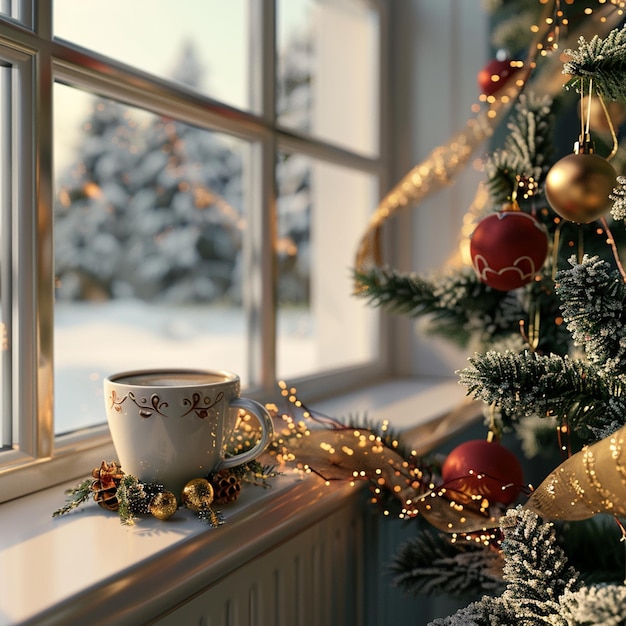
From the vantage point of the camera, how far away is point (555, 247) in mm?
716

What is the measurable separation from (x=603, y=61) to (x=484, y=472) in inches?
15.4

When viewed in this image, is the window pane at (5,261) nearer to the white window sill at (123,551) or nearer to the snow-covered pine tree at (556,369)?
the white window sill at (123,551)

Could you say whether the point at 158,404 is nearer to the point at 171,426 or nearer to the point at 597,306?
the point at 171,426

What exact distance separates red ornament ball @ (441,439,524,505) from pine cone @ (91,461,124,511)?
12.2 inches

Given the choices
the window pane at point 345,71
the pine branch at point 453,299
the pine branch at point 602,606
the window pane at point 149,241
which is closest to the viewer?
the pine branch at point 602,606

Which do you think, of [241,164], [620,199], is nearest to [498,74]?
[620,199]

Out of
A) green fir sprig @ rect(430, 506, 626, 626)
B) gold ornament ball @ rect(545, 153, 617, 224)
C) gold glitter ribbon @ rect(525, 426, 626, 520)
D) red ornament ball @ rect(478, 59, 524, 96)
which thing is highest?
red ornament ball @ rect(478, 59, 524, 96)

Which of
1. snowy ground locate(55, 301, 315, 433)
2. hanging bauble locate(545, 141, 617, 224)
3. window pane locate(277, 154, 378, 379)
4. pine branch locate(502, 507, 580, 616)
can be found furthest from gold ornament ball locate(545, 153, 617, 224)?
snowy ground locate(55, 301, 315, 433)

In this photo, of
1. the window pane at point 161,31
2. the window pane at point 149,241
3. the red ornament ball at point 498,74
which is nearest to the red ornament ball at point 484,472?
the red ornament ball at point 498,74

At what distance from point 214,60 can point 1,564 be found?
1490 millimetres

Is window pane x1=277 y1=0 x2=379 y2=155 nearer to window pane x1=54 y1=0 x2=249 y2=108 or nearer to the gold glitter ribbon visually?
window pane x1=54 y1=0 x2=249 y2=108

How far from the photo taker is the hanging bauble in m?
0.53

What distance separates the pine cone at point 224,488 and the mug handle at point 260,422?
1 centimetres

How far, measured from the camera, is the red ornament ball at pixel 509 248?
0.63 m
